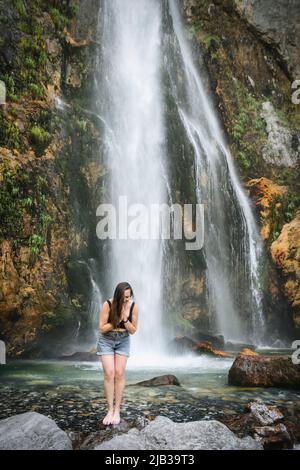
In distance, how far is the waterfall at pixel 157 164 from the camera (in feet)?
48.1

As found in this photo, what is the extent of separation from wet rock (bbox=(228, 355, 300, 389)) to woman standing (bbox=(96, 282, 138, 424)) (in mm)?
3834

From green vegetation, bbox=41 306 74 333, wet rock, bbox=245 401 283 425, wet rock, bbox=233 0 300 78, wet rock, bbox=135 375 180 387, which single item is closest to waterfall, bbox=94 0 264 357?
green vegetation, bbox=41 306 74 333

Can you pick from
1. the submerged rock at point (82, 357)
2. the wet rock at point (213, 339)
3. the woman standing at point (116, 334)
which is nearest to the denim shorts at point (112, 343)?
the woman standing at point (116, 334)

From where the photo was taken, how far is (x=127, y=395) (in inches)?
280

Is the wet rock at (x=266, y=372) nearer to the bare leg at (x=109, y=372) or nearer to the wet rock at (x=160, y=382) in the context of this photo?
the wet rock at (x=160, y=382)

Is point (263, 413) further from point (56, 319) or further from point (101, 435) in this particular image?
point (56, 319)

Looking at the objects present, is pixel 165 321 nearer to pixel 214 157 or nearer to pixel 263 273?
pixel 263 273

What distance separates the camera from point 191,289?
637 inches

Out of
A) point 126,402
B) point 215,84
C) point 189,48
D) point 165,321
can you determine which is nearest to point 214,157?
point 215,84

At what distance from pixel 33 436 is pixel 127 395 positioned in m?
2.67

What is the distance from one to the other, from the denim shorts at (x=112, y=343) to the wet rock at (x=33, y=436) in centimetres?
102

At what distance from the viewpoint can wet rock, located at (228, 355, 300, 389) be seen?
7801mm

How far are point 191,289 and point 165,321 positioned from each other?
7.32ft

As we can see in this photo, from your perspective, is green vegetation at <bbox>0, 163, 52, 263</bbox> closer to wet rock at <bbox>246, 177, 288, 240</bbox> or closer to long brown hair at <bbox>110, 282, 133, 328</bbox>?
long brown hair at <bbox>110, 282, 133, 328</bbox>
